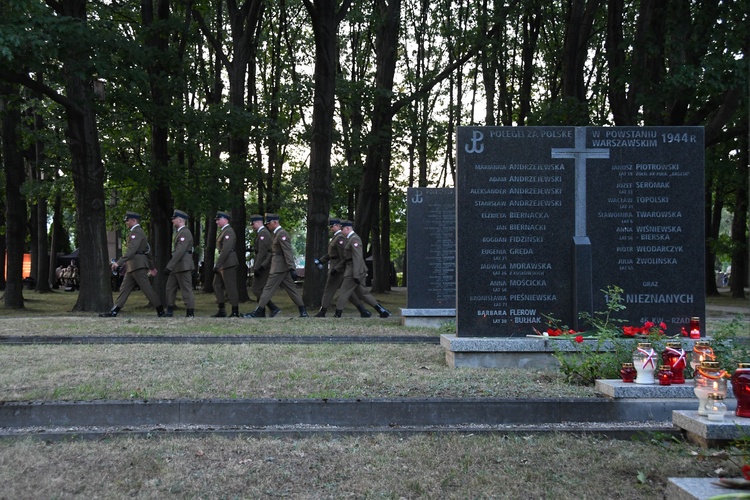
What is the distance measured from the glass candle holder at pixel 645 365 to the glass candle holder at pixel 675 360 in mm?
135

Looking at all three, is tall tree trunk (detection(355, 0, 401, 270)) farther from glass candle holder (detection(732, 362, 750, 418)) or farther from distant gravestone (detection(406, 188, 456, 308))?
glass candle holder (detection(732, 362, 750, 418))

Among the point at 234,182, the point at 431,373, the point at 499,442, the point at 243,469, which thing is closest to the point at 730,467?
the point at 499,442

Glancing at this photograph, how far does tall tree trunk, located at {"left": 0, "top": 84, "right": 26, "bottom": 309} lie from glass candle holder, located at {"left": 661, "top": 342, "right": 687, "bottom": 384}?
788 inches

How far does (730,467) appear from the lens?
5.66 metres

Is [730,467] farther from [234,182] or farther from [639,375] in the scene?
[234,182]

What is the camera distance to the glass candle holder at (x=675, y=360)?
8047 millimetres

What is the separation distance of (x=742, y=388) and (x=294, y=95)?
2320cm

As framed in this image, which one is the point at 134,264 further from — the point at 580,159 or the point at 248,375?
the point at 580,159

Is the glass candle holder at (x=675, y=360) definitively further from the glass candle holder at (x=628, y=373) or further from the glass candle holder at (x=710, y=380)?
the glass candle holder at (x=710, y=380)

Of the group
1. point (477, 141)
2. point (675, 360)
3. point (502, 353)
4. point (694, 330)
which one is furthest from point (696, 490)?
point (477, 141)

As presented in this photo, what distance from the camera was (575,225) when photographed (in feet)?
34.9

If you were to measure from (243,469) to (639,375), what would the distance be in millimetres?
3913

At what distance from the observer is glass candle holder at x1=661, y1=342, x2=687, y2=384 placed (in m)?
8.05

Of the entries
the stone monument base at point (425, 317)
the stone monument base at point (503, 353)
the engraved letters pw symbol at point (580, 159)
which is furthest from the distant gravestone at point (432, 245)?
the stone monument base at point (503, 353)
